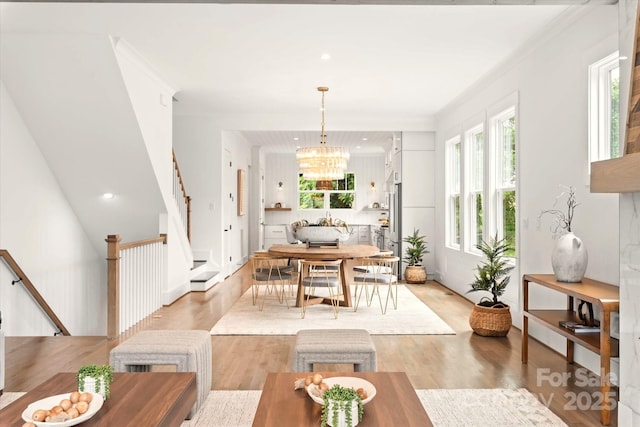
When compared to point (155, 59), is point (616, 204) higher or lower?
lower

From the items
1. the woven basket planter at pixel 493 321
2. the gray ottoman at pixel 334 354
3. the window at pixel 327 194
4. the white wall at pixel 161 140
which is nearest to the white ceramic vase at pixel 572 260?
the woven basket planter at pixel 493 321

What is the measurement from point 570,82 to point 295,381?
10.9 feet

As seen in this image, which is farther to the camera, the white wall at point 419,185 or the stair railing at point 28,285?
the white wall at point 419,185

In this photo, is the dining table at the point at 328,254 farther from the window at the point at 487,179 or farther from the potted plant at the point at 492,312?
the window at the point at 487,179

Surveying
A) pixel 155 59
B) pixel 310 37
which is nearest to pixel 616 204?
pixel 310 37

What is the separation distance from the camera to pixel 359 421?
1.76 meters

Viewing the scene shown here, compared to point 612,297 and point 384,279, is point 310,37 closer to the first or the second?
point 384,279

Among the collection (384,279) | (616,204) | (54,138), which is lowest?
(384,279)

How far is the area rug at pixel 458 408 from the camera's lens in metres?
2.69

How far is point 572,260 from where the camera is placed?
10.9 feet

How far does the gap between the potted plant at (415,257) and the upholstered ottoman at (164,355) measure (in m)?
5.39

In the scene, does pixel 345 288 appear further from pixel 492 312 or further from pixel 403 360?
pixel 403 360

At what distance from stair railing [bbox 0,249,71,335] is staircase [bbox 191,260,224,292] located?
2090 mm

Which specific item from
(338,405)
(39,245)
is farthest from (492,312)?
(39,245)
